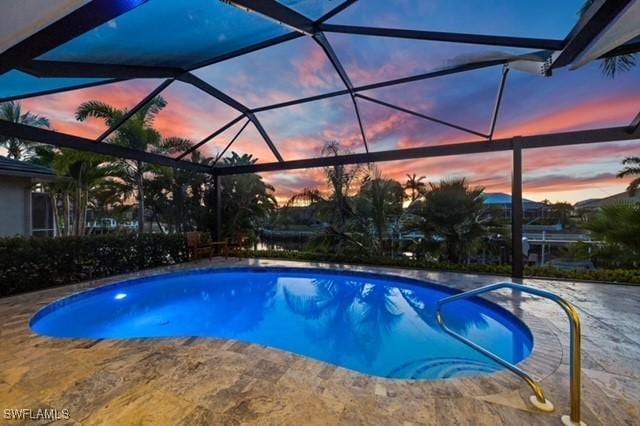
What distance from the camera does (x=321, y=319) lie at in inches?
216

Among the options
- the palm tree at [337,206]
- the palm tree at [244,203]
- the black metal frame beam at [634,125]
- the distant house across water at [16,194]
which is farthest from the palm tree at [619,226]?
the distant house across water at [16,194]

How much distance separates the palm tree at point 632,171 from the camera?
1052 cm

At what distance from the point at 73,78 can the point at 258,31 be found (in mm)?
2980

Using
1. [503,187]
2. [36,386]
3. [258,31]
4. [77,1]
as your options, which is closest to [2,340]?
[36,386]

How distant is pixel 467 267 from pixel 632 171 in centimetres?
845

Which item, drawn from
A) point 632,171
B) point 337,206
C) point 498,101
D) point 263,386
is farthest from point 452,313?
point 632,171

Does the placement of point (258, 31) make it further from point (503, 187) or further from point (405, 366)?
point (503, 187)

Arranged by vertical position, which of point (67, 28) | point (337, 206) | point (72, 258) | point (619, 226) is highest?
point (67, 28)

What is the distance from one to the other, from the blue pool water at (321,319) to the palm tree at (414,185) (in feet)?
11.3

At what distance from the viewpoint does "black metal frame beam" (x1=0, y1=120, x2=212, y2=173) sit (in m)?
5.68

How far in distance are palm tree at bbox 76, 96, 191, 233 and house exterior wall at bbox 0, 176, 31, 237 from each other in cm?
251

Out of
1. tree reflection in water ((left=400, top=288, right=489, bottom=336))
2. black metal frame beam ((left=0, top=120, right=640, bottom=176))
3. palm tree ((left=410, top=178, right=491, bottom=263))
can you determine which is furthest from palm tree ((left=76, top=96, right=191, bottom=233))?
tree reflection in water ((left=400, top=288, right=489, bottom=336))

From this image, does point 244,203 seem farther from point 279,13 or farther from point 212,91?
point 279,13

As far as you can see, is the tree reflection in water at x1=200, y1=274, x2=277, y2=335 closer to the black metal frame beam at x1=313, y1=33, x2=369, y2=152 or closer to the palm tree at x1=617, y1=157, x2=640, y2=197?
the black metal frame beam at x1=313, y1=33, x2=369, y2=152
